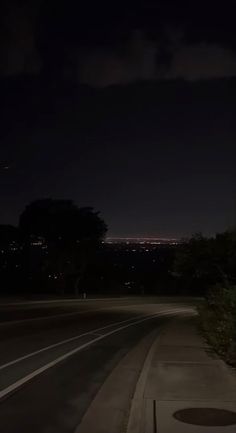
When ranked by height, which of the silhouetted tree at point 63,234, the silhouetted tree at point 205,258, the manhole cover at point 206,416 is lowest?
the manhole cover at point 206,416

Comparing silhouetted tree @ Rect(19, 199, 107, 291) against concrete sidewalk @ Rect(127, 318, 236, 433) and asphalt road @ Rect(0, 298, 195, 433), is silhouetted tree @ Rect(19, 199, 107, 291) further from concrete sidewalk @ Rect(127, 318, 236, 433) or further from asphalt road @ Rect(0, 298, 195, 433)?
concrete sidewalk @ Rect(127, 318, 236, 433)

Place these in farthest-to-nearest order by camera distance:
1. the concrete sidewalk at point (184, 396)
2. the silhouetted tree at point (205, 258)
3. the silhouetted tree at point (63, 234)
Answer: the silhouetted tree at point (63, 234) → the silhouetted tree at point (205, 258) → the concrete sidewalk at point (184, 396)

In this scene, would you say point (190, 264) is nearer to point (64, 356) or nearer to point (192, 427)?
point (64, 356)

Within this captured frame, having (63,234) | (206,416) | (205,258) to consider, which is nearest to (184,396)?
(206,416)

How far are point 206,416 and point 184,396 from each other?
1.48 m

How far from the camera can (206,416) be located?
365 inches

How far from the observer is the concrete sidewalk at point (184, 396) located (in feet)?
28.5

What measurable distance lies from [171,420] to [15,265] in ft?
260

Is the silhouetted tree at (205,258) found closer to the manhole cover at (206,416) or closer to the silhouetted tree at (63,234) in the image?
the manhole cover at (206,416)

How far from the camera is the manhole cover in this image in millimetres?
8883

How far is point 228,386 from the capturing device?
1169 centimetres

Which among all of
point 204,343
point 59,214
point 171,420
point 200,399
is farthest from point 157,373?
point 59,214

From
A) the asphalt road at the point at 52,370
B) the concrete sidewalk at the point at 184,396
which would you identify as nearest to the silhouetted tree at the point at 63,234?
A: the asphalt road at the point at 52,370

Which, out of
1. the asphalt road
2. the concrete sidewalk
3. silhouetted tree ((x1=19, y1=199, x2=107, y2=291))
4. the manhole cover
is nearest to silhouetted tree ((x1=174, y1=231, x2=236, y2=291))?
the asphalt road
